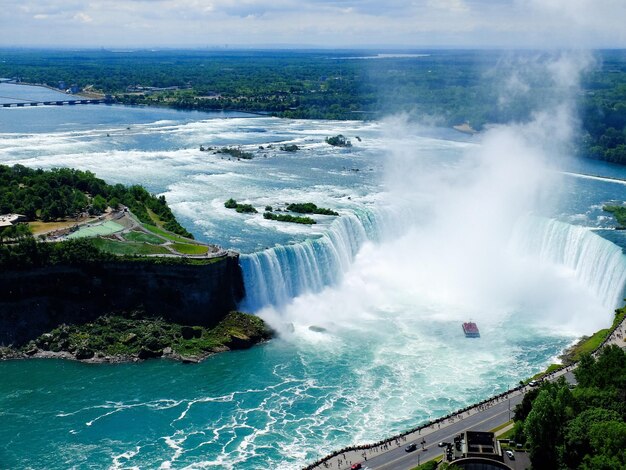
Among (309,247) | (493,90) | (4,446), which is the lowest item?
(4,446)

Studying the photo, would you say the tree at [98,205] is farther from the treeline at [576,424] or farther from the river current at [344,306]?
the treeline at [576,424]

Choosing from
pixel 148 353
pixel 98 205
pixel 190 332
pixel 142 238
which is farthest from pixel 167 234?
pixel 148 353

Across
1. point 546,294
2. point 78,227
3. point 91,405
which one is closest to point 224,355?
point 91,405

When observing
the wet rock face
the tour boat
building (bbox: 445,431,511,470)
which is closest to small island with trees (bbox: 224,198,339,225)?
the wet rock face

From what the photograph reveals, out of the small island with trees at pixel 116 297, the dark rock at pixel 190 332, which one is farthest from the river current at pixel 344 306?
the dark rock at pixel 190 332

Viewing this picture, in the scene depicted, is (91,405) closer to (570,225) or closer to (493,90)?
(570,225)

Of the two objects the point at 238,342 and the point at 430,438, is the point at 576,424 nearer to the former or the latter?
the point at 430,438
